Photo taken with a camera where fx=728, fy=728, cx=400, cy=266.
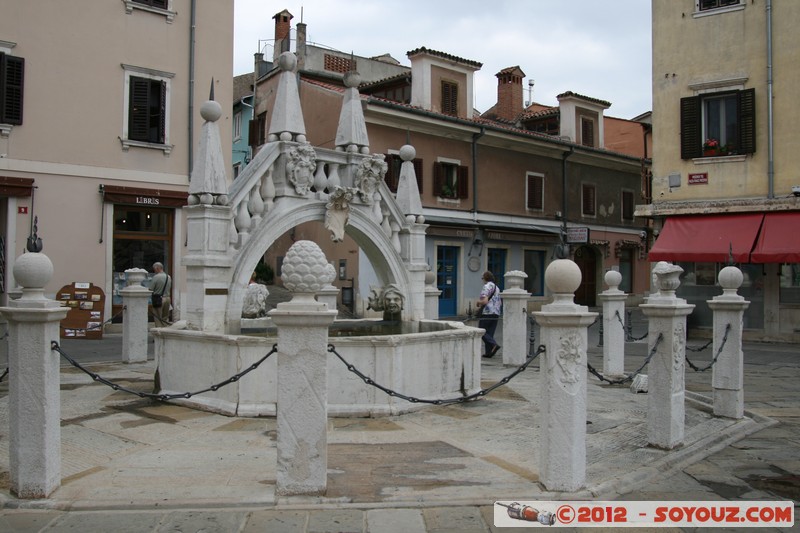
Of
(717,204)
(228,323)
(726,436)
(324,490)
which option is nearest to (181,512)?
(324,490)

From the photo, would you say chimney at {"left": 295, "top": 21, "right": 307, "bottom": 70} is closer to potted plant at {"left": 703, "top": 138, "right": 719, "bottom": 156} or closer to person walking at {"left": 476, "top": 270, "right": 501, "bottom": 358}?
potted plant at {"left": 703, "top": 138, "right": 719, "bottom": 156}

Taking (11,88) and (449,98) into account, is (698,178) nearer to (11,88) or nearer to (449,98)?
(449,98)

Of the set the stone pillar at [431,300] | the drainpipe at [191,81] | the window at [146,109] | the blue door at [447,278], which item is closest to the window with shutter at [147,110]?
the window at [146,109]

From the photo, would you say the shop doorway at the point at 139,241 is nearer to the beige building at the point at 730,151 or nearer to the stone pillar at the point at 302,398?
the beige building at the point at 730,151

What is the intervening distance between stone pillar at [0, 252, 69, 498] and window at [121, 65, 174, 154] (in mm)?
14367

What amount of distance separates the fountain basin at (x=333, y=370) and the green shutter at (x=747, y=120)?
13822 mm

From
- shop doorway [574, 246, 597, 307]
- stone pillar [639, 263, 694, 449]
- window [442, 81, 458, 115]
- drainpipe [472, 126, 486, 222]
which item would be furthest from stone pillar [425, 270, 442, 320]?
shop doorway [574, 246, 597, 307]

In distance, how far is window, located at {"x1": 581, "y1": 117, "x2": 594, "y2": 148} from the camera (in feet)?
104

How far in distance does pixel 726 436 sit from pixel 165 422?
5636 millimetres

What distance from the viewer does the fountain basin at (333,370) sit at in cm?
747

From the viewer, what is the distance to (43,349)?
16.8 ft

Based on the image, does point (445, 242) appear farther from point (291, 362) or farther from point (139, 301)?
point (291, 362)

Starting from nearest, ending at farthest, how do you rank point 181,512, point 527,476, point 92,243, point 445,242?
point 181,512
point 527,476
point 92,243
point 445,242

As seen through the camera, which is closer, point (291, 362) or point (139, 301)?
point (291, 362)
